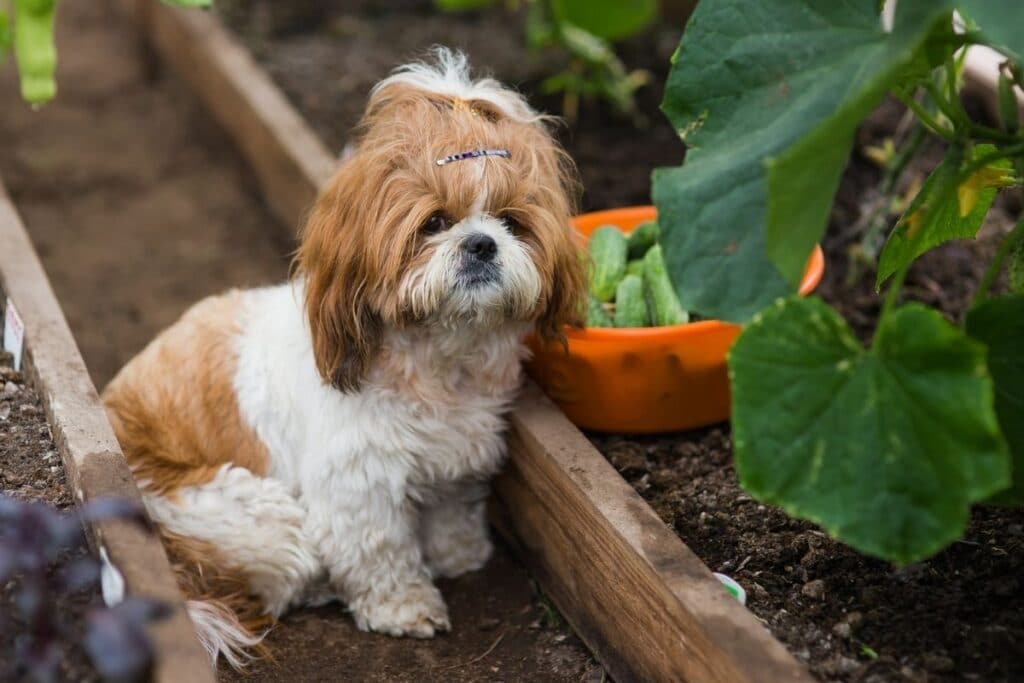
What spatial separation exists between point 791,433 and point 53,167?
15.8 feet

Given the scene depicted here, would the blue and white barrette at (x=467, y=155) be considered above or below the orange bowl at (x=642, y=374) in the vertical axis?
above

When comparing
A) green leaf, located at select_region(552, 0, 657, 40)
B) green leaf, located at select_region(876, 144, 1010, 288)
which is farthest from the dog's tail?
green leaf, located at select_region(552, 0, 657, 40)

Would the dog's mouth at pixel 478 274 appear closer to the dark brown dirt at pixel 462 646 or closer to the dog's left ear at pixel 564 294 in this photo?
the dog's left ear at pixel 564 294

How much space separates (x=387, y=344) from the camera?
3.03 m

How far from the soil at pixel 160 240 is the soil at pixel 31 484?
0.17 ft

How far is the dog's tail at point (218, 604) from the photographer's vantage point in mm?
3014

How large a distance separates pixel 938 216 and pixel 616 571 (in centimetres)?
101

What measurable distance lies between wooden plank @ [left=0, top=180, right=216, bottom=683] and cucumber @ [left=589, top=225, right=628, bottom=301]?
134cm

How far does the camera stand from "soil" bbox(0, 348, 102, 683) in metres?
2.27

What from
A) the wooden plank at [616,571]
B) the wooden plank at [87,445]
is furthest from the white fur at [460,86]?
the wooden plank at [87,445]

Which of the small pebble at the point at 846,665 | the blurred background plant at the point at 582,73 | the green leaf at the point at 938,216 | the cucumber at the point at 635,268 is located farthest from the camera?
the blurred background plant at the point at 582,73

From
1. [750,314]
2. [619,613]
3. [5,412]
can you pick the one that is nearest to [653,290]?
[619,613]

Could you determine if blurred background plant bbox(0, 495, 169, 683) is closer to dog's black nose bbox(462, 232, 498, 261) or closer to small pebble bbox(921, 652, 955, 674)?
dog's black nose bbox(462, 232, 498, 261)

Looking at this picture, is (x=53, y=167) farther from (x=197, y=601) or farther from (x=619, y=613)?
(x=619, y=613)
